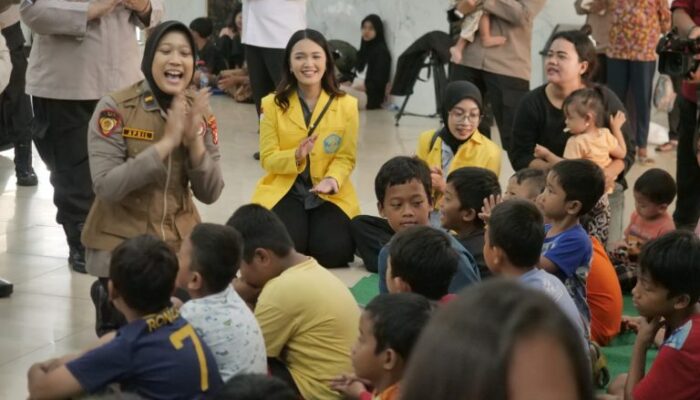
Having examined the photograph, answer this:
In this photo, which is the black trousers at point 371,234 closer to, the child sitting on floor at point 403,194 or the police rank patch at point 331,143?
the police rank patch at point 331,143

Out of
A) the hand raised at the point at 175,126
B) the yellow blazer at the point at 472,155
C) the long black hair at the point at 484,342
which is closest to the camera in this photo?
the long black hair at the point at 484,342

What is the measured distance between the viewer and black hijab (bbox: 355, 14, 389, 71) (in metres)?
10.7

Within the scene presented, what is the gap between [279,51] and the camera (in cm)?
721

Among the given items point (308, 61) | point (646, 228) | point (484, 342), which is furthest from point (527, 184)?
point (484, 342)

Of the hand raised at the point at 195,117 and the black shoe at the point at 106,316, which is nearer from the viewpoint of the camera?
the black shoe at the point at 106,316

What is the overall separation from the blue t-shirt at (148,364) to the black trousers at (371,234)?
8.31 ft

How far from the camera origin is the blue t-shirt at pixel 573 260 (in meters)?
3.96

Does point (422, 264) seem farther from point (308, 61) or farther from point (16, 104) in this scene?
point (16, 104)

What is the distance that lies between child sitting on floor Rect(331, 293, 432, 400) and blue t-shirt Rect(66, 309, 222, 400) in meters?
0.39

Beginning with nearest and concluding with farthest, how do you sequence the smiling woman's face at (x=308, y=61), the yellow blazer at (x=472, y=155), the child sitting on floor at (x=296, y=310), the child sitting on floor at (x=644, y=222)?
the child sitting on floor at (x=296, y=310), the child sitting on floor at (x=644, y=222), the yellow blazer at (x=472, y=155), the smiling woman's face at (x=308, y=61)

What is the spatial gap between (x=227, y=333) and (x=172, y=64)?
→ 1.30 m

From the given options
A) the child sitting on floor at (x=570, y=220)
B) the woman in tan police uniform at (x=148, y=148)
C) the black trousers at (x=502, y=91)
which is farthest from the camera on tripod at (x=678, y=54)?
the woman in tan police uniform at (x=148, y=148)

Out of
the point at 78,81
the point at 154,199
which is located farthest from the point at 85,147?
the point at 154,199

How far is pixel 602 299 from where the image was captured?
423 cm
